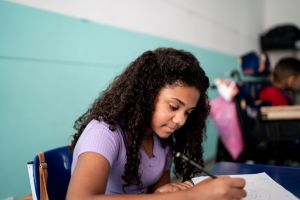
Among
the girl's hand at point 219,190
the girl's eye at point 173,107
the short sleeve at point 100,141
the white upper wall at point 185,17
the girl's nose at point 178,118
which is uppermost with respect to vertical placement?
the white upper wall at point 185,17

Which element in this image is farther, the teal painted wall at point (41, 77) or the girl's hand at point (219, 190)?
the teal painted wall at point (41, 77)

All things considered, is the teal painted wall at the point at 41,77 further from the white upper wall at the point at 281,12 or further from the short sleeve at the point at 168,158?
the white upper wall at the point at 281,12

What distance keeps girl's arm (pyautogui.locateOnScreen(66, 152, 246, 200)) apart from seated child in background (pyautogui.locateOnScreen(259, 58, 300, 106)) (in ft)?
6.72

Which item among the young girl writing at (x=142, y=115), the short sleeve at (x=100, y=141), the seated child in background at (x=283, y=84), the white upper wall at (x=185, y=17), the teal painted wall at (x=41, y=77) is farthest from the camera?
the seated child in background at (x=283, y=84)

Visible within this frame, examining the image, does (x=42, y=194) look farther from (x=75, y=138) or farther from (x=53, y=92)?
(x=53, y=92)

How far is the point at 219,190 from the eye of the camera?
548mm

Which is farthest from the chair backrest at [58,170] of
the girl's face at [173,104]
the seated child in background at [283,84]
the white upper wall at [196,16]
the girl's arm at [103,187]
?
the seated child in background at [283,84]

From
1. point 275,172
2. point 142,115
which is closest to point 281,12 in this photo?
point 275,172

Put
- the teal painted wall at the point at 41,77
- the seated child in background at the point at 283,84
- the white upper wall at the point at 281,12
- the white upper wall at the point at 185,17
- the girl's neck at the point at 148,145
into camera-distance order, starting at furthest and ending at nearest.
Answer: the white upper wall at the point at 281,12 → the seated child in background at the point at 283,84 → the white upper wall at the point at 185,17 → the teal painted wall at the point at 41,77 → the girl's neck at the point at 148,145

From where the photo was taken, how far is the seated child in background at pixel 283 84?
2.46 m

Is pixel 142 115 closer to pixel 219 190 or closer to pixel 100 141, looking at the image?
pixel 100 141

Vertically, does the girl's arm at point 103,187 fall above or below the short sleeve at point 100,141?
below

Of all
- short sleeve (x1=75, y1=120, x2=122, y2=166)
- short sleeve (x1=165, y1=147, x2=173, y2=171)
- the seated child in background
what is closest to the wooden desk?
short sleeve (x1=165, y1=147, x2=173, y2=171)

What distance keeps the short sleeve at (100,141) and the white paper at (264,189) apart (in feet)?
0.97
